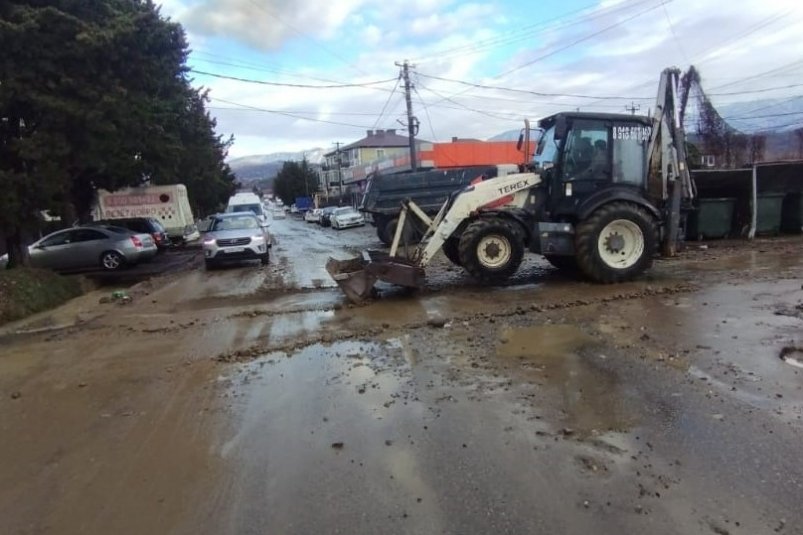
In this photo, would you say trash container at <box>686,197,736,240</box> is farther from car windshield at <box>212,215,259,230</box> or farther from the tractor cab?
car windshield at <box>212,215,259,230</box>

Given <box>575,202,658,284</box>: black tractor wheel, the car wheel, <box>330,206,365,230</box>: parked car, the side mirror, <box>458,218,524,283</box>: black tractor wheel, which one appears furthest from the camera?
<box>330,206,365,230</box>: parked car

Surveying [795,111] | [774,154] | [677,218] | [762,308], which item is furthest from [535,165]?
[795,111]

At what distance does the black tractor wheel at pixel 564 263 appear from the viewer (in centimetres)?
1248

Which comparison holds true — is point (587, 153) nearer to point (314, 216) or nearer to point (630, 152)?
point (630, 152)

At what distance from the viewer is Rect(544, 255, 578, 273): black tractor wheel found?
12484 mm

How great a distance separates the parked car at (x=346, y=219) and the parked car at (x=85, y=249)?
21890 mm

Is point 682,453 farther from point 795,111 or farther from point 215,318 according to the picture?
point 795,111

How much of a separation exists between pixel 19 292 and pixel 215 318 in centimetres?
500

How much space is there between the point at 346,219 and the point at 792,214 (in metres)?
28.2

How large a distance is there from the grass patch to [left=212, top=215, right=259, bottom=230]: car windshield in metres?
5.22

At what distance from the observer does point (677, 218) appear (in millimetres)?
11789

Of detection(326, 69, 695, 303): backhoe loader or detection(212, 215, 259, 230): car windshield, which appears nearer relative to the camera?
detection(326, 69, 695, 303): backhoe loader

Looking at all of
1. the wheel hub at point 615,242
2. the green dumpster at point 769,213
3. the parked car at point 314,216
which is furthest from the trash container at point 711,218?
the parked car at point 314,216

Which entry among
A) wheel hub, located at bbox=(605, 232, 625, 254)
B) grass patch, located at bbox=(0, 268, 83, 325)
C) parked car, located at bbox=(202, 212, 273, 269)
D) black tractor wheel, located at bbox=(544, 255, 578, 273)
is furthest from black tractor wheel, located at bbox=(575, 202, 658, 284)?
grass patch, located at bbox=(0, 268, 83, 325)
